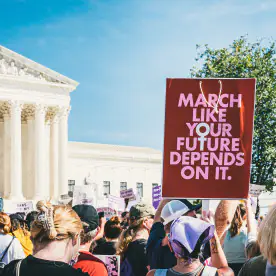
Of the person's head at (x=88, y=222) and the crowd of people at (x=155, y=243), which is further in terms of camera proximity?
the person's head at (x=88, y=222)

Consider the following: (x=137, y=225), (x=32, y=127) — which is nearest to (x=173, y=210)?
(x=137, y=225)

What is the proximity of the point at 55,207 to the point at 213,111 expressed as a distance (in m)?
2.42

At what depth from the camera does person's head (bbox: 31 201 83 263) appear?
348 centimetres

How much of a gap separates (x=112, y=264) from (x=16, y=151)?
34898 millimetres

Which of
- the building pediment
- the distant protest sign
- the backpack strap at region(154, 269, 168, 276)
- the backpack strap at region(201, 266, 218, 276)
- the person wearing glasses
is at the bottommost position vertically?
the person wearing glasses

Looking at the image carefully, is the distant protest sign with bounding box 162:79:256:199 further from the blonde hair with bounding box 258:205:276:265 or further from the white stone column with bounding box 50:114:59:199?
the white stone column with bounding box 50:114:59:199

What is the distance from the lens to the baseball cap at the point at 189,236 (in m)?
3.66

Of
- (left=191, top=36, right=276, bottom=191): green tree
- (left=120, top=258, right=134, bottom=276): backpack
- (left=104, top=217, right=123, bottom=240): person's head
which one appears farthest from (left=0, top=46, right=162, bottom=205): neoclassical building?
(left=120, top=258, right=134, bottom=276): backpack

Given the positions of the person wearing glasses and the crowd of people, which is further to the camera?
the person wearing glasses

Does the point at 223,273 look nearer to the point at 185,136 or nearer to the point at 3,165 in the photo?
the point at 185,136

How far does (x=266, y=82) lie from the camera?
2900 cm

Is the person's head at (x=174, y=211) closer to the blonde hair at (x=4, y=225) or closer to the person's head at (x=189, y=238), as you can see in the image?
the person's head at (x=189, y=238)

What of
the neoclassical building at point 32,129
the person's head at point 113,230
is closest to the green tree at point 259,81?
the neoclassical building at point 32,129

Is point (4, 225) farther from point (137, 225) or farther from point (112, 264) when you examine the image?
point (112, 264)
